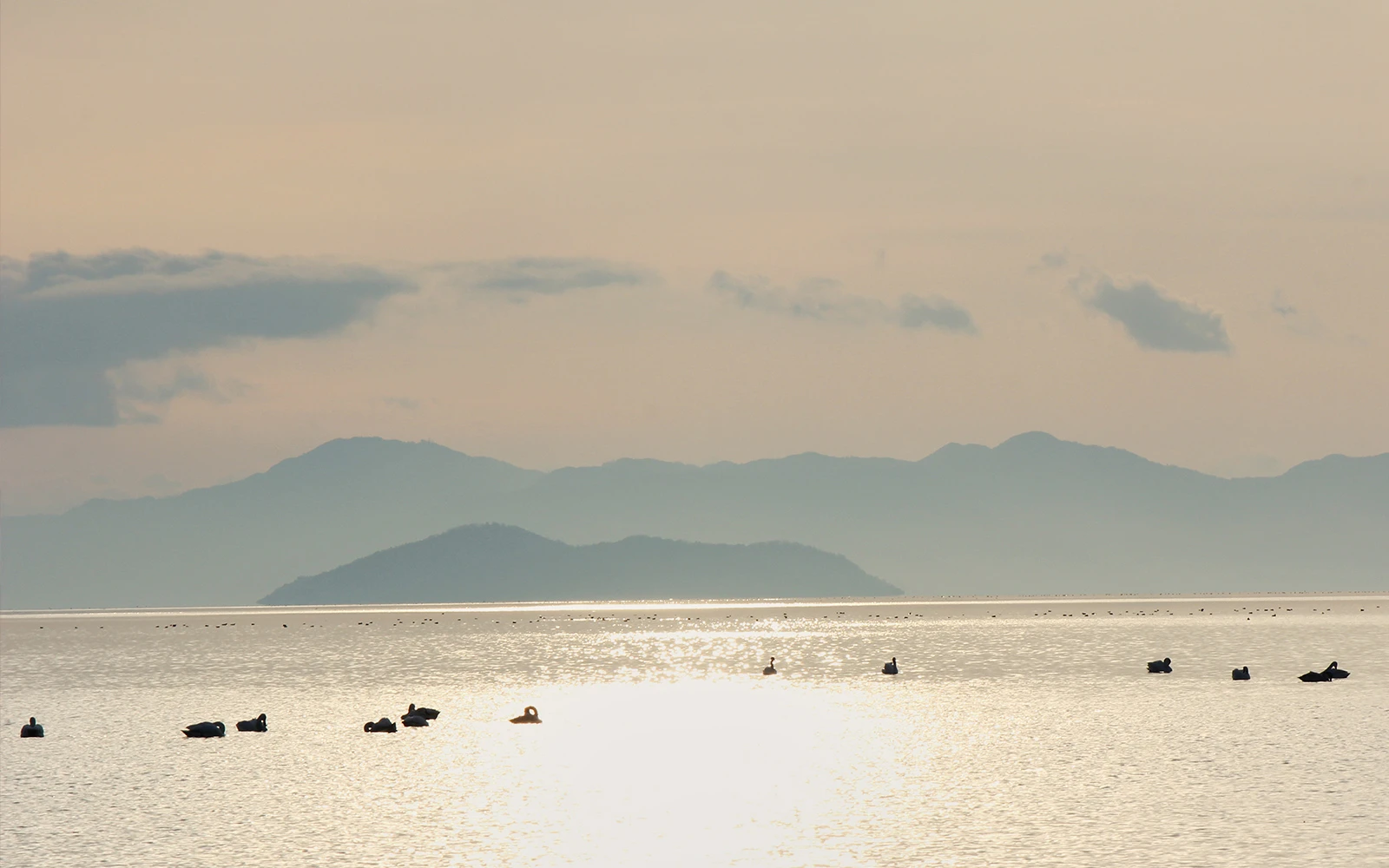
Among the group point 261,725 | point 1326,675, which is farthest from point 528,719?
point 1326,675

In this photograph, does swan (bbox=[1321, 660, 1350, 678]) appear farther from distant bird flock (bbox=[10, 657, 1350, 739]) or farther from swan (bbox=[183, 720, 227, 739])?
swan (bbox=[183, 720, 227, 739])

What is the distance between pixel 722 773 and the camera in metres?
62.3

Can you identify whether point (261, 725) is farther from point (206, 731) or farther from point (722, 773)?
point (722, 773)

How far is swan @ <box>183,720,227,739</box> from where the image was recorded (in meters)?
78.5

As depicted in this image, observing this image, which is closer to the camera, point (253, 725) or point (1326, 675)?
point (253, 725)

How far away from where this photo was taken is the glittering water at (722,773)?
4609 centimetres

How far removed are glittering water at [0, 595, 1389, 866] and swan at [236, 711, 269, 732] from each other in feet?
2.98

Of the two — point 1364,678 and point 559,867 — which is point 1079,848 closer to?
point 559,867

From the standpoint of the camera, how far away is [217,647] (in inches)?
7702

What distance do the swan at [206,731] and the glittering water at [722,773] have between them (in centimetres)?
83

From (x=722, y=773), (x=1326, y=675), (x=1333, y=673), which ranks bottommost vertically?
(x=722, y=773)

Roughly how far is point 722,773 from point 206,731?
29269 mm

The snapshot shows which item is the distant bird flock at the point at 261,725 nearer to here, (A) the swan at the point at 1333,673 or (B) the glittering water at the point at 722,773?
(B) the glittering water at the point at 722,773

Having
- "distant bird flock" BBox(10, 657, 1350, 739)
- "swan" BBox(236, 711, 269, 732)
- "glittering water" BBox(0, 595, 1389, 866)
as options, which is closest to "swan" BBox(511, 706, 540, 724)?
"distant bird flock" BBox(10, 657, 1350, 739)
